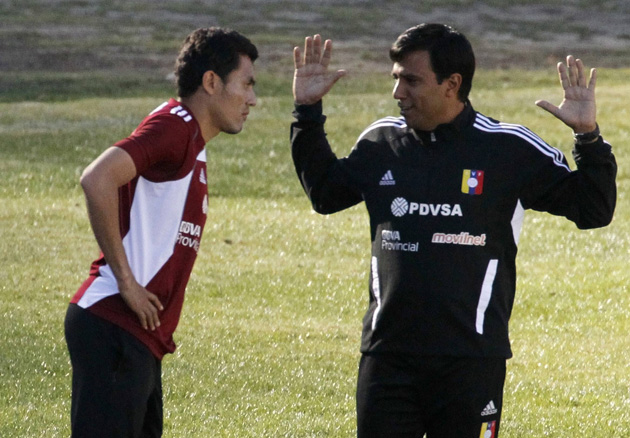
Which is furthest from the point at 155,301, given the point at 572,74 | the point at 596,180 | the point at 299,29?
the point at 299,29

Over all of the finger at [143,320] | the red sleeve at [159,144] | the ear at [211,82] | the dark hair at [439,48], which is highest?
the dark hair at [439,48]

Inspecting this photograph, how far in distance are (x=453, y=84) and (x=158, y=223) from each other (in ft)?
4.11

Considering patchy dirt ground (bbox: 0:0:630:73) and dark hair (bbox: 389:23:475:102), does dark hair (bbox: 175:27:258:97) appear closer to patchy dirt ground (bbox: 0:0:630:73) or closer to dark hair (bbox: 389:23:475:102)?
dark hair (bbox: 389:23:475:102)

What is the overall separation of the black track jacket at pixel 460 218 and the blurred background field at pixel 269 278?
2.60 m

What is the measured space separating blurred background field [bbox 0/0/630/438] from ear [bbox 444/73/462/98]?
2901 mm

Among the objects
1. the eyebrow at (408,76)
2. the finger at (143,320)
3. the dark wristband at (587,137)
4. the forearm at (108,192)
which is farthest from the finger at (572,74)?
the finger at (143,320)

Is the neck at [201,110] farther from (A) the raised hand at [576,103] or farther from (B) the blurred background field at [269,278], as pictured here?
(B) the blurred background field at [269,278]

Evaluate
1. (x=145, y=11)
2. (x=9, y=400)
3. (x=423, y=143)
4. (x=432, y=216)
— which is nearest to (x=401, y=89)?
(x=423, y=143)

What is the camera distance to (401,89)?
4.51m

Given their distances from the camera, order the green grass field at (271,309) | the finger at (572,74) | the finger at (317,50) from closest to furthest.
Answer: the finger at (572,74), the finger at (317,50), the green grass field at (271,309)

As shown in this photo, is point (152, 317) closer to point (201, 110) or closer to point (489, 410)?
point (201, 110)

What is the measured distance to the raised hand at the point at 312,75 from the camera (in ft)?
16.0

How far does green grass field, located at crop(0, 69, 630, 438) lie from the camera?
721 cm

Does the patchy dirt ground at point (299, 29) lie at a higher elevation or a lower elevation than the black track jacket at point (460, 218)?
lower
